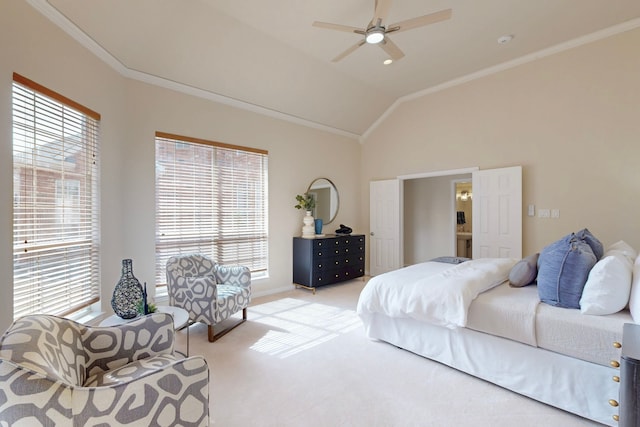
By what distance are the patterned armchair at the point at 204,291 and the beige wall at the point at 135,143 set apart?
2.04ft

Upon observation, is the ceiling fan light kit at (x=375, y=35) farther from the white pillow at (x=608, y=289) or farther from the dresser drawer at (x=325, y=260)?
the dresser drawer at (x=325, y=260)

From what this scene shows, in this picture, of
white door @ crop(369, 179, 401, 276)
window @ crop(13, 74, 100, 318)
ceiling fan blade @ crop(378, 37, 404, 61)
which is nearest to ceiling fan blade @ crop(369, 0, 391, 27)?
ceiling fan blade @ crop(378, 37, 404, 61)

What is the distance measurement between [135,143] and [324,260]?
3124 mm

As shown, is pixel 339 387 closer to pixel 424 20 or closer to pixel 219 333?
pixel 219 333

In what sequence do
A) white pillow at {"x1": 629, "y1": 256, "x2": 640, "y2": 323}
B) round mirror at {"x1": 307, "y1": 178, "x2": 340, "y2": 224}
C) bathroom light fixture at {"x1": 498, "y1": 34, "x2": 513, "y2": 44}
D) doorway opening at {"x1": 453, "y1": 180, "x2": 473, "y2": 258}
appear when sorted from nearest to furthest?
1. white pillow at {"x1": 629, "y1": 256, "x2": 640, "y2": 323}
2. bathroom light fixture at {"x1": 498, "y1": 34, "x2": 513, "y2": 44}
3. round mirror at {"x1": 307, "y1": 178, "x2": 340, "y2": 224}
4. doorway opening at {"x1": 453, "y1": 180, "x2": 473, "y2": 258}

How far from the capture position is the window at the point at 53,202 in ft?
7.16

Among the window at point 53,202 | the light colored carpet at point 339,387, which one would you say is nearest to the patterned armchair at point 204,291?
the light colored carpet at point 339,387

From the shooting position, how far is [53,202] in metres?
2.52

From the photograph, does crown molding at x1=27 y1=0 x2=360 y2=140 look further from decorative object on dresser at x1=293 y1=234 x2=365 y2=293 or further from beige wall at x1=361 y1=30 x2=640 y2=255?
beige wall at x1=361 y1=30 x2=640 y2=255

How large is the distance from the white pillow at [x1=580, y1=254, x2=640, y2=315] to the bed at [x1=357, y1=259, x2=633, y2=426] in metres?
0.06

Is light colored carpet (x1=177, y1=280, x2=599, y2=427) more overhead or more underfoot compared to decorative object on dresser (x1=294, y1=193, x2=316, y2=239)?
more underfoot

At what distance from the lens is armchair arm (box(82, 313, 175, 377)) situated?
164 cm

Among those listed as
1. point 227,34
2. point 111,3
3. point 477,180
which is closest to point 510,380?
point 477,180

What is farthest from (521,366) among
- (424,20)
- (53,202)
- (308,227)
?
(53,202)
